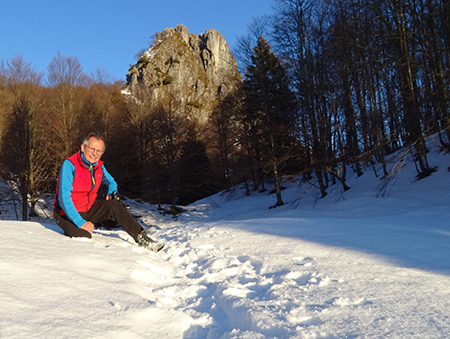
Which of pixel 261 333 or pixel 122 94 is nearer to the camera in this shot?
pixel 261 333

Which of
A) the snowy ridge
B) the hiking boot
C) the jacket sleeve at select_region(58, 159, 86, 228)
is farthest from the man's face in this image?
the hiking boot

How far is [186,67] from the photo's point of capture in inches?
2640

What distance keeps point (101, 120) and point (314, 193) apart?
1532 centimetres

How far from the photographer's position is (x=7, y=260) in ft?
7.70

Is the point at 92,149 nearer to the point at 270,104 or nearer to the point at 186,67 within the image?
the point at 270,104

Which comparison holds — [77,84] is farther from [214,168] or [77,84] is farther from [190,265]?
[190,265]

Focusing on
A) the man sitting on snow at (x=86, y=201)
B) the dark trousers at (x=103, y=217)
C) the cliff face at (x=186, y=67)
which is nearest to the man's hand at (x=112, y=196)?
the man sitting on snow at (x=86, y=201)

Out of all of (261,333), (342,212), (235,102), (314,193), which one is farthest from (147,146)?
(261,333)

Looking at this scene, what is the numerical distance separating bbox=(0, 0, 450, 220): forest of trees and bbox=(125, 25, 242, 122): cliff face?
33339mm

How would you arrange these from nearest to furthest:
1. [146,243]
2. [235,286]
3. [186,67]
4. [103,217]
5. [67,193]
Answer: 1. [235,286]
2. [67,193]
3. [146,243]
4. [103,217]
5. [186,67]

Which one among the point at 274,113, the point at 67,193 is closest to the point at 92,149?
the point at 67,193

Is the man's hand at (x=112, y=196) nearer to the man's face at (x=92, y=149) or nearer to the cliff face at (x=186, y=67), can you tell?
the man's face at (x=92, y=149)

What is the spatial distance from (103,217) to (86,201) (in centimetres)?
34

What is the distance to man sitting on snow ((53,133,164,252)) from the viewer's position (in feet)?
12.4
